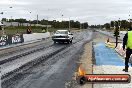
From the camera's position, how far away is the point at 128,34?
14.9 metres

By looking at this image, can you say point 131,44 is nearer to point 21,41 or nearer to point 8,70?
point 8,70

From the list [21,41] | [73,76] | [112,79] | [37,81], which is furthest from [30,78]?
[21,41]

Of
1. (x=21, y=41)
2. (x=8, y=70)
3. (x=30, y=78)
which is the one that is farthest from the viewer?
(x=21, y=41)

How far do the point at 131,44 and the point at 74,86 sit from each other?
387cm

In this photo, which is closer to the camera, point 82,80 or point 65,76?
point 82,80

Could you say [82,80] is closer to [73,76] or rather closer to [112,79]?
[112,79]

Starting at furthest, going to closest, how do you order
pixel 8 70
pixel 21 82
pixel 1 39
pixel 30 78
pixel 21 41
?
pixel 21 41, pixel 1 39, pixel 8 70, pixel 30 78, pixel 21 82

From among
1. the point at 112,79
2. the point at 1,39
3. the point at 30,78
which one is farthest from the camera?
the point at 1,39

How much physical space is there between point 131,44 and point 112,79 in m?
3.64

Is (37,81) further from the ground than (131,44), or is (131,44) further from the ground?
(131,44)

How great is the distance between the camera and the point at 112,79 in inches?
463

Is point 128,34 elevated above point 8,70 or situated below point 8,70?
above

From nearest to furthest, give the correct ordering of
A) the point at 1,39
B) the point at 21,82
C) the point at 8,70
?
the point at 21,82 → the point at 8,70 → the point at 1,39

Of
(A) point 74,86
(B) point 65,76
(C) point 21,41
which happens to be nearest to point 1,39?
(C) point 21,41
